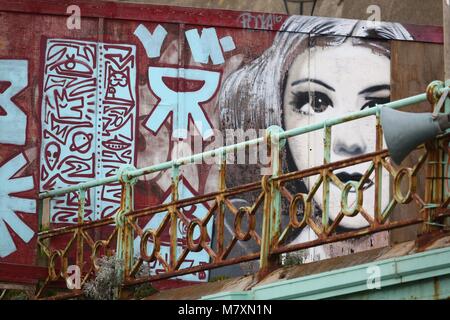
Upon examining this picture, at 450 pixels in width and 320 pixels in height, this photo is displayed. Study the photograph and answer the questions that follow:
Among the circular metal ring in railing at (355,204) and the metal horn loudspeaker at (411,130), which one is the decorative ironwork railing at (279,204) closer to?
the circular metal ring in railing at (355,204)

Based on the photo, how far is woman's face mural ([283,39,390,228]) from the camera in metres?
18.8

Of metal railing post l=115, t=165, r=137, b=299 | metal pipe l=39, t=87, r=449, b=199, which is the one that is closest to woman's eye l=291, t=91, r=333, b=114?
metal pipe l=39, t=87, r=449, b=199

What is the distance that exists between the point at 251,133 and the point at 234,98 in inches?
22.7

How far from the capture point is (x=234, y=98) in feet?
61.0

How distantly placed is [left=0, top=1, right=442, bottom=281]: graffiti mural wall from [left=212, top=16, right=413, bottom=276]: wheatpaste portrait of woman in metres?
0.02

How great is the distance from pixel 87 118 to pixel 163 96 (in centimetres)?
116

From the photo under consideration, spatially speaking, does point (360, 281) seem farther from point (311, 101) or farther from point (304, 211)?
point (311, 101)

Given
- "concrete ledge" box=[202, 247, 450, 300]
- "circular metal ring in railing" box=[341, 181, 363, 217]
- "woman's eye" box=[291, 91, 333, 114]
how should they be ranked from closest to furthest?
"concrete ledge" box=[202, 247, 450, 300] → "circular metal ring in railing" box=[341, 181, 363, 217] → "woman's eye" box=[291, 91, 333, 114]

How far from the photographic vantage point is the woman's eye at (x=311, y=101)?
18906 mm

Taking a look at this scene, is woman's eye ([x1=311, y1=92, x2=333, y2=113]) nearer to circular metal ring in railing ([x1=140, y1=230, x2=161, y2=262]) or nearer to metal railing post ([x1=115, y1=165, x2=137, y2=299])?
metal railing post ([x1=115, y1=165, x2=137, y2=299])

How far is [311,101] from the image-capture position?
1894 centimetres

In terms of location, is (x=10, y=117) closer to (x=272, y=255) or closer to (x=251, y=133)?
(x=251, y=133)

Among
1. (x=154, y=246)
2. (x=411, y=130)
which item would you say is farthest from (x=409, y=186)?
(x=154, y=246)

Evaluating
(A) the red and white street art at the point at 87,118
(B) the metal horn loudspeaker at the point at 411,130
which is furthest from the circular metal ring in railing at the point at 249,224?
(A) the red and white street art at the point at 87,118
